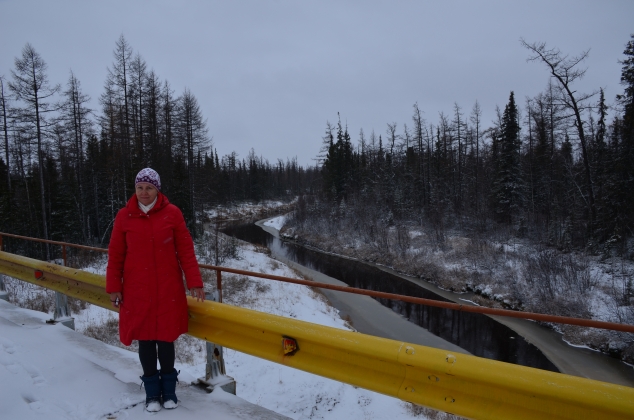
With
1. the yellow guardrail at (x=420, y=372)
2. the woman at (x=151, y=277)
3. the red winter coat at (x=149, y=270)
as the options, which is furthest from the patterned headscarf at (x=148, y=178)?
the yellow guardrail at (x=420, y=372)

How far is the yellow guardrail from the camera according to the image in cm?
166

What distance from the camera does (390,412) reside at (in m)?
7.18

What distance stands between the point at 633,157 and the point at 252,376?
22369 mm

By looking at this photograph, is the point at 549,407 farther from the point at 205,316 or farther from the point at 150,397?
the point at 150,397

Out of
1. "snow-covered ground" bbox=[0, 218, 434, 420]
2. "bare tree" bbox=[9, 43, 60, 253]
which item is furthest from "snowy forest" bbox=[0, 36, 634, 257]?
"snow-covered ground" bbox=[0, 218, 434, 420]

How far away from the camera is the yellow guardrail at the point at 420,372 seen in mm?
1663

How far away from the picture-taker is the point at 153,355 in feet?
9.50

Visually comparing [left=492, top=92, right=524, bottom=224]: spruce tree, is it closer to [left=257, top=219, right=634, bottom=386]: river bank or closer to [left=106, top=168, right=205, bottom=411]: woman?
[left=257, top=219, right=634, bottom=386]: river bank

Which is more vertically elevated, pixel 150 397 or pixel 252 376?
pixel 150 397

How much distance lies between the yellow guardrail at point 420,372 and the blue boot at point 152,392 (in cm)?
46

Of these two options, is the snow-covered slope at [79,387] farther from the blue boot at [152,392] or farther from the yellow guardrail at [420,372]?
the yellow guardrail at [420,372]

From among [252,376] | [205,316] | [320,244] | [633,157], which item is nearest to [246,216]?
[320,244]

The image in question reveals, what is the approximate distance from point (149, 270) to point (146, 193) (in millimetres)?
575

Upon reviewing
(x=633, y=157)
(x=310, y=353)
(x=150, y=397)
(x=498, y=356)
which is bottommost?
(x=498, y=356)
